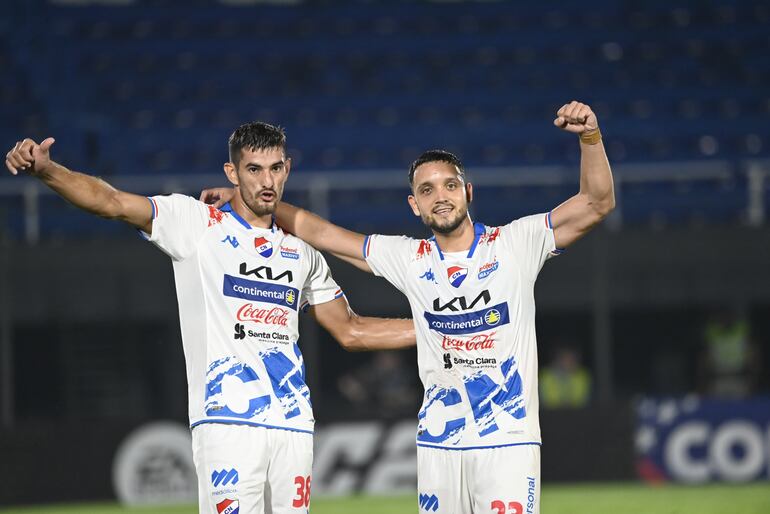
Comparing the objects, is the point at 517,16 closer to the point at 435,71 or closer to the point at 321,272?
the point at 435,71

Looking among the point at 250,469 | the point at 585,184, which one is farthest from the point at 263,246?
the point at 585,184

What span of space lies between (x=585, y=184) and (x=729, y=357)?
1034 centimetres

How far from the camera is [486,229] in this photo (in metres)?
5.93

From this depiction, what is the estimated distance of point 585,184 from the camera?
561 cm

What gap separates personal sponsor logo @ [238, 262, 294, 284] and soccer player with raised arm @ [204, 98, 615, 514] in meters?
0.52

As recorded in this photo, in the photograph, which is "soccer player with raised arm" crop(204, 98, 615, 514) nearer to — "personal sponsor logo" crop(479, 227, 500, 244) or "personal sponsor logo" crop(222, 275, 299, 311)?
"personal sponsor logo" crop(479, 227, 500, 244)

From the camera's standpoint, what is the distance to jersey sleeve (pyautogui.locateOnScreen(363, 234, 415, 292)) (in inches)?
234

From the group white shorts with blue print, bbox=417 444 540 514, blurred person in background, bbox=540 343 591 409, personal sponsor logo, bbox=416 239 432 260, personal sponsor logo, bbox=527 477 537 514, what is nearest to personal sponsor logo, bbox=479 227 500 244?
personal sponsor logo, bbox=416 239 432 260

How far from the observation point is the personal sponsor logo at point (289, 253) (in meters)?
5.73

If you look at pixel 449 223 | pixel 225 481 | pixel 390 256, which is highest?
pixel 449 223

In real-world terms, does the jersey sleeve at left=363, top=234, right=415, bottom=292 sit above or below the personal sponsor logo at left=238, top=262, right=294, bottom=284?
above

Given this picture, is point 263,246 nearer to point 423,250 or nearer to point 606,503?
point 423,250

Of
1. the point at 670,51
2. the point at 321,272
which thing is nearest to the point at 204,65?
the point at 670,51

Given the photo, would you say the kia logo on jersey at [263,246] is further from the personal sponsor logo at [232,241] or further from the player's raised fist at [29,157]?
the player's raised fist at [29,157]
